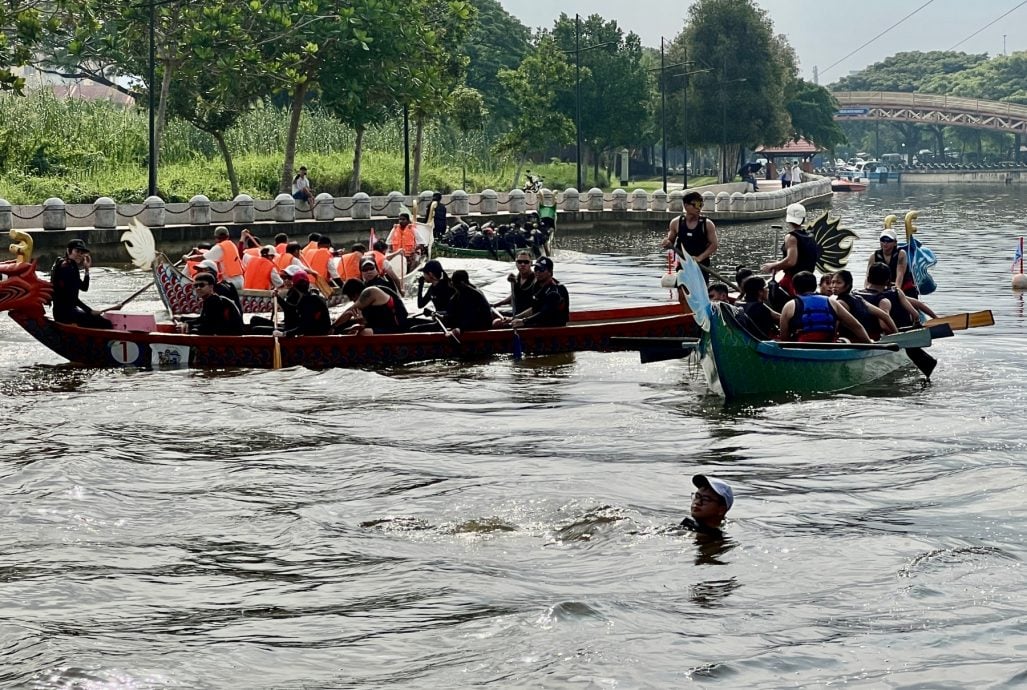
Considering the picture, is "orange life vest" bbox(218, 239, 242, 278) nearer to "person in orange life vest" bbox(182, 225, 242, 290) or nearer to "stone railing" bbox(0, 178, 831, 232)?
"person in orange life vest" bbox(182, 225, 242, 290)

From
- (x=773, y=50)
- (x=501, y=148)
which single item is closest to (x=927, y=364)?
(x=501, y=148)

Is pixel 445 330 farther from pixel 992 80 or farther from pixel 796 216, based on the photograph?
pixel 992 80

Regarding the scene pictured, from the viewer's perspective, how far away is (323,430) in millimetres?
16172

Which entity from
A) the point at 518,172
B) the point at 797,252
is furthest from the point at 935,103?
the point at 797,252

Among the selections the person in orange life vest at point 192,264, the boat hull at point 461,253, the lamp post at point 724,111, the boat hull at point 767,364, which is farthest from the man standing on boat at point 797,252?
the lamp post at point 724,111

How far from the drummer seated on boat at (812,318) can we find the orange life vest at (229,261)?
1080 centimetres

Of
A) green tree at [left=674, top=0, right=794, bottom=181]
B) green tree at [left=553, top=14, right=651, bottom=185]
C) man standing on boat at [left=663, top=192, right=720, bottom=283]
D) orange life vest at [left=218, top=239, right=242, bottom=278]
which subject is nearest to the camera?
man standing on boat at [left=663, top=192, right=720, bottom=283]

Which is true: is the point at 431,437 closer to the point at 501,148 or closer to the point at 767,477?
the point at 767,477

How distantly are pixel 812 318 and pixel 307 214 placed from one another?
31033mm

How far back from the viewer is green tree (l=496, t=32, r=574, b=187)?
7069cm

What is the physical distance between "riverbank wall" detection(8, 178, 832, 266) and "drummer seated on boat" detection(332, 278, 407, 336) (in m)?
16.2

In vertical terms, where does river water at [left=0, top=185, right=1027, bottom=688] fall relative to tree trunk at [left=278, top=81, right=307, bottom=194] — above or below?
below

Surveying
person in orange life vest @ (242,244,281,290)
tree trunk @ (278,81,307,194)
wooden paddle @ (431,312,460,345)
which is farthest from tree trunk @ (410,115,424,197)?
wooden paddle @ (431,312,460,345)

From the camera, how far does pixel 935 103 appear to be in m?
151
